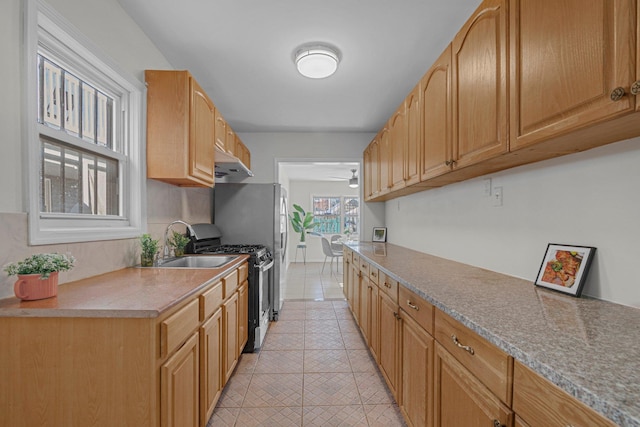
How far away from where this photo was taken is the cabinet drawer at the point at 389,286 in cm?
176

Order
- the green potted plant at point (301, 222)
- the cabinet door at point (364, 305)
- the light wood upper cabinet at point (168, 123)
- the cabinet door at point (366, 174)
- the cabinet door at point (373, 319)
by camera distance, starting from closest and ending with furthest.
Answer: the light wood upper cabinet at point (168, 123) → the cabinet door at point (373, 319) → the cabinet door at point (364, 305) → the cabinet door at point (366, 174) → the green potted plant at point (301, 222)

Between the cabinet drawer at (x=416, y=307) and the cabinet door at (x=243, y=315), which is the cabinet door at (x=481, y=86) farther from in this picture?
the cabinet door at (x=243, y=315)

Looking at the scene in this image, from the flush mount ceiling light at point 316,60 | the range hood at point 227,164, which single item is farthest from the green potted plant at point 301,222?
the flush mount ceiling light at point 316,60

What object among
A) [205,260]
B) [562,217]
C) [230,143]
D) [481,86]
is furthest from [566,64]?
[230,143]

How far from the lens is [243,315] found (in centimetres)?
250

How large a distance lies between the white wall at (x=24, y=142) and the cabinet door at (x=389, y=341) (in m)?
1.68

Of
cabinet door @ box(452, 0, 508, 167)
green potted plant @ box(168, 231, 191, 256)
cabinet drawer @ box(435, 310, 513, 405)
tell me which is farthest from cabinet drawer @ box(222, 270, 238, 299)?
cabinet door @ box(452, 0, 508, 167)

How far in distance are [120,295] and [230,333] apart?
3.35ft

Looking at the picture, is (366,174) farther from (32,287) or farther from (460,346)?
(32,287)

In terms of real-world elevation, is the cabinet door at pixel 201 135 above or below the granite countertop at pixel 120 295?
above

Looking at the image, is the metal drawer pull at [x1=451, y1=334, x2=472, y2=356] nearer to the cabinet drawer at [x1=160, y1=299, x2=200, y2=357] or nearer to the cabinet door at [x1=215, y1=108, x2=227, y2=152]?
the cabinet drawer at [x1=160, y1=299, x2=200, y2=357]

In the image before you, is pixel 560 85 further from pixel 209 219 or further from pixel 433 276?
pixel 209 219

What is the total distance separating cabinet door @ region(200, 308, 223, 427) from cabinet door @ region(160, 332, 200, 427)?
0.07 meters

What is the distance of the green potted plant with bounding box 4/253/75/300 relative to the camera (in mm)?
1062
